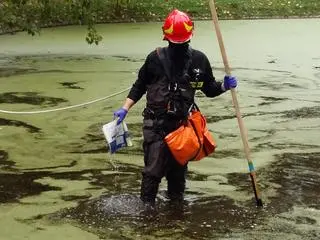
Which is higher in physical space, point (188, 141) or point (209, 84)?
point (209, 84)

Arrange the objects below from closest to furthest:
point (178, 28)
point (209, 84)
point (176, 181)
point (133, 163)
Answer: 1. point (178, 28)
2. point (209, 84)
3. point (176, 181)
4. point (133, 163)

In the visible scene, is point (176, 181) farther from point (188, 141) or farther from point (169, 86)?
point (169, 86)

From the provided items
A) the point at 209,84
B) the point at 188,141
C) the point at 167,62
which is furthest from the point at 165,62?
the point at 188,141

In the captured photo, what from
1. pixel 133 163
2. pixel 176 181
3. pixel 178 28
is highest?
pixel 178 28

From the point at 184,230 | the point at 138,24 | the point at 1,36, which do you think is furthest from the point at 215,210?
the point at 138,24

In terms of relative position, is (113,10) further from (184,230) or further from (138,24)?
(184,230)

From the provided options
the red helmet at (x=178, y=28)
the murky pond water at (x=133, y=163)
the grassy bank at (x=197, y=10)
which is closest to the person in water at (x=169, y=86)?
the red helmet at (x=178, y=28)

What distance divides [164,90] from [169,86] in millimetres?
48

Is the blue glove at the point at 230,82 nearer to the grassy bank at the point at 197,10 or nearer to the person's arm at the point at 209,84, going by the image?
the person's arm at the point at 209,84

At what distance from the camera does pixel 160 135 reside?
4.61 metres

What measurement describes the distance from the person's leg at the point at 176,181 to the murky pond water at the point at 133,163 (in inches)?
4.2

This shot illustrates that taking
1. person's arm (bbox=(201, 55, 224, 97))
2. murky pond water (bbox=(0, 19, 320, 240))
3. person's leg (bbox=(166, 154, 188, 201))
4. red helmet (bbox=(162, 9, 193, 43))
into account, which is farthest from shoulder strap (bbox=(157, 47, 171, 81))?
murky pond water (bbox=(0, 19, 320, 240))

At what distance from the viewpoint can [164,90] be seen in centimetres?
454

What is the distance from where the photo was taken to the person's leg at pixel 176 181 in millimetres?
4794
